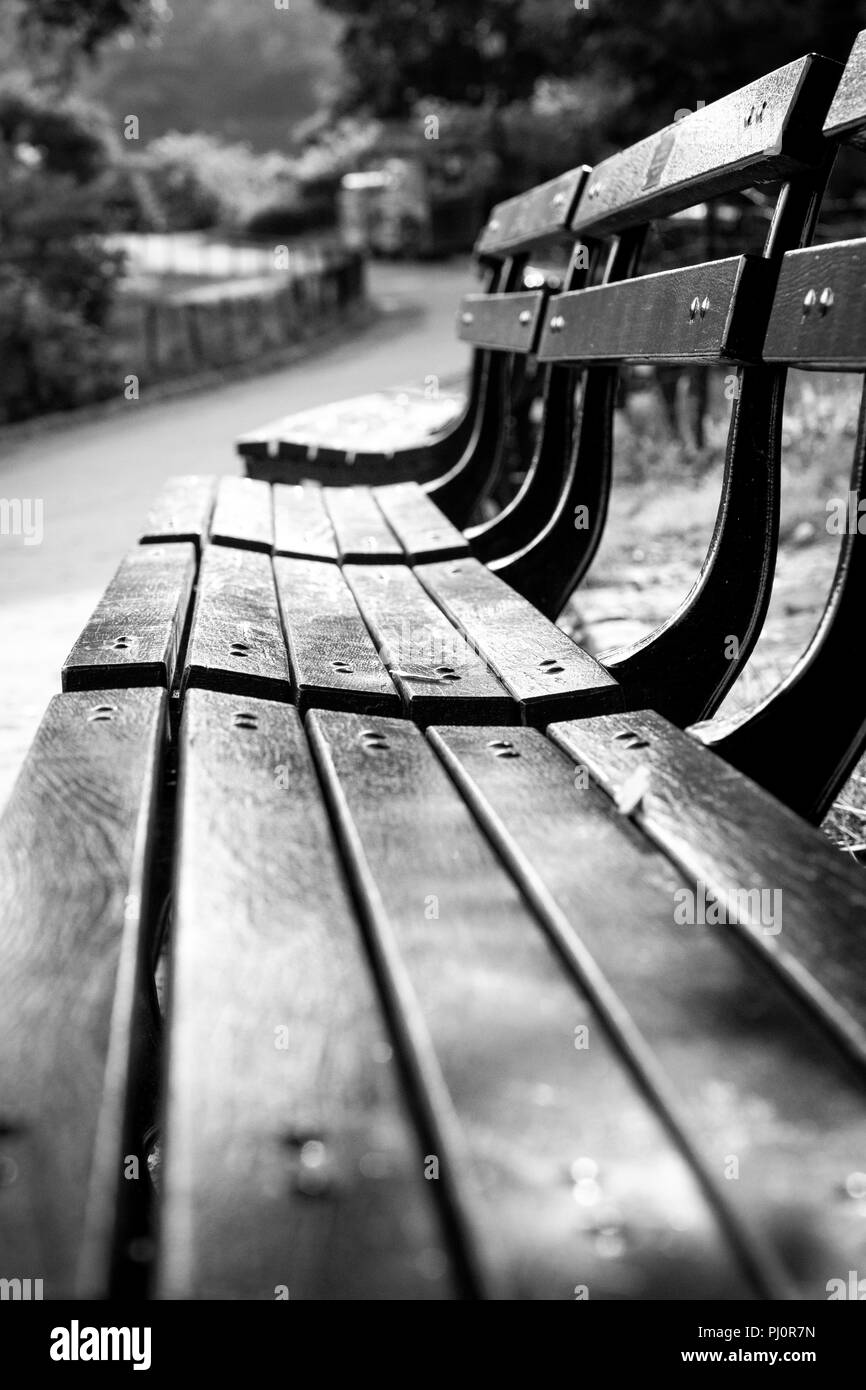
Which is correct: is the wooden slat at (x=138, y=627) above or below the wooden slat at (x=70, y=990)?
above

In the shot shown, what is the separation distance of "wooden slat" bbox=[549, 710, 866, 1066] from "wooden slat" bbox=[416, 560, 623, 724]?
10 cm

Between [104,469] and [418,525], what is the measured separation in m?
5.87

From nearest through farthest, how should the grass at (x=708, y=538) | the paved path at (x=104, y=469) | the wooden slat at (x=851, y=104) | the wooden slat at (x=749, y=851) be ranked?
the wooden slat at (x=749, y=851), the wooden slat at (x=851, y=104), the grass at (x=708, y=538), the paved path at (x=104, y=469)

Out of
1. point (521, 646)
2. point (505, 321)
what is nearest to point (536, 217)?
point (505, 321)

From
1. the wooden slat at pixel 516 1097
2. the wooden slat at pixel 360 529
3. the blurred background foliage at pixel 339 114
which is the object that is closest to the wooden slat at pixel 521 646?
the wooden slat at pixel 360 529

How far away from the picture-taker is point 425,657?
195 cm

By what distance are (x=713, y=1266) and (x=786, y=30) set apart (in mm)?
22300

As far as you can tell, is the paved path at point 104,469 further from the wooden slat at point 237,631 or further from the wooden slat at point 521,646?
the wooden slat at point 521,646

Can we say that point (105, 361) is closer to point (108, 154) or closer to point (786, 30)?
point (786, 30)

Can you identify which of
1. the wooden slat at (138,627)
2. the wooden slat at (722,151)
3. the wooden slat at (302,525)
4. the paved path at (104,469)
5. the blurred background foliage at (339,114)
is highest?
the blurred background foliage at (339,114)

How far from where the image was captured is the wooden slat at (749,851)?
39.3 inches

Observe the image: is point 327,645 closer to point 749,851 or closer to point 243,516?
point 749,851

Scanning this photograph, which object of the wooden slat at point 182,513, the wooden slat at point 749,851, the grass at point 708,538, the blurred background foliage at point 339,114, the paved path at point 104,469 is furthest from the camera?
the blurred background foliage at point 339,114

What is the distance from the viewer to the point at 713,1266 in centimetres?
73
